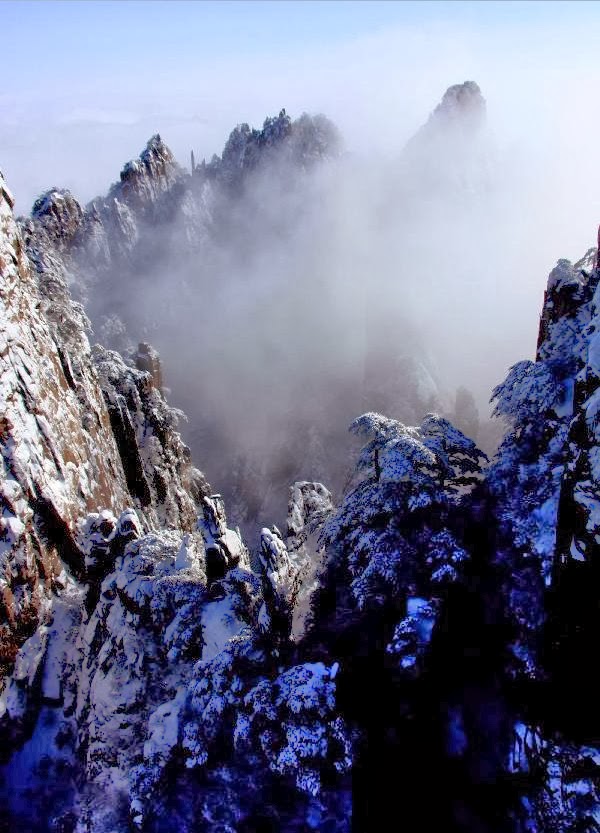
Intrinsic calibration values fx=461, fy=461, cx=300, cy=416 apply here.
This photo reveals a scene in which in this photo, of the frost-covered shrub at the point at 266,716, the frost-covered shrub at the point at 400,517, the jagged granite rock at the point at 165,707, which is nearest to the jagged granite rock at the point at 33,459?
the jagged granite rock at the point at 165,707

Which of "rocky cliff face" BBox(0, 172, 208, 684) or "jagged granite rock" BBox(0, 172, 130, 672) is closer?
"jagged granite rock" BBox(0, 172, 130, 672)

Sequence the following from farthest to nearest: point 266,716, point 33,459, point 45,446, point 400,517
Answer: point 45,446 < point 33,459 < point 400,517 < point 266,716

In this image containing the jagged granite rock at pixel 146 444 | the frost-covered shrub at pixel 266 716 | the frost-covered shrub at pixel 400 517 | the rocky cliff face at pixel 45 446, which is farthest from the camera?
the jagged granite rock at pixel 146 444

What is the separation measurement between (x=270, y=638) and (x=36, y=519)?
11.7m

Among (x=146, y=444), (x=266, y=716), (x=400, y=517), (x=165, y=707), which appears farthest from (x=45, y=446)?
(x=400, y=517)

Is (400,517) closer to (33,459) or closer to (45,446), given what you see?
(33,459)

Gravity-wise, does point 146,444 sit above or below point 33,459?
above

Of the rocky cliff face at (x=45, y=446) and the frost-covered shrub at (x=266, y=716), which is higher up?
the rocky cliff face at (x=45, y=446)

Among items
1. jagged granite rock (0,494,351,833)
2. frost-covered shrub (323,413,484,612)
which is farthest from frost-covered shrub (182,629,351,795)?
Answer: frost-covered shrub (323,413,484,612)

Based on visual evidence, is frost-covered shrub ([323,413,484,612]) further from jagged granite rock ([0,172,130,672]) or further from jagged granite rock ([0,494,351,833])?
jagged granite rock ([0,172,130,672])

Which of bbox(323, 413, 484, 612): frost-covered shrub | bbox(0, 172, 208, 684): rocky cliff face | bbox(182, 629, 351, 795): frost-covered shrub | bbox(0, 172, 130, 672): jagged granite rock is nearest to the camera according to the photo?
bbox(182, 629, 351, 795): frost-covered shrub

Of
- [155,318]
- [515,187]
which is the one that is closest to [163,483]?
[155,318]

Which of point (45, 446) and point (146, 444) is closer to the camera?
point (45, 446)

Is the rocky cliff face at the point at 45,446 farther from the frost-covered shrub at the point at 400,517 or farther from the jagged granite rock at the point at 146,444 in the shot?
the frost-covered shrub at the point at 400,517
